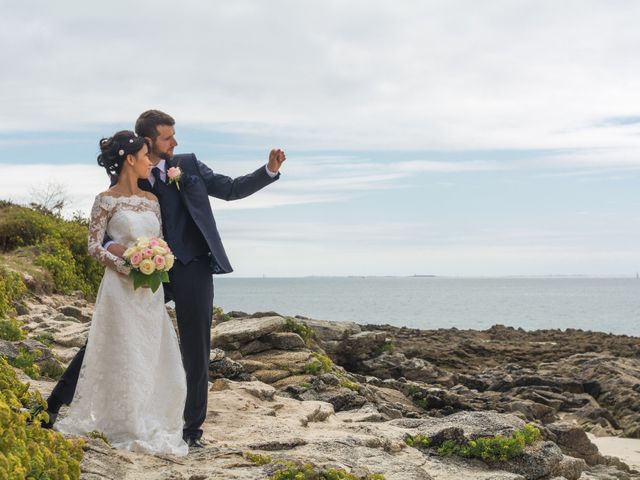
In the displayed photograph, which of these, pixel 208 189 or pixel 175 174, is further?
pixel 208 189

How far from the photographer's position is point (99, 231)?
7484 mm

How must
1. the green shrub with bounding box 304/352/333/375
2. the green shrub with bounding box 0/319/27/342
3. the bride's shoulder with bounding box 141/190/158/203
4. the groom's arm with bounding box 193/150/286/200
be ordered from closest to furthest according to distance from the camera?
the bride's shoulder with bounding box 141/190/158/203
the groom's arm with bounding box 193/150/286/200
the green shrub with bounding box 0/319/27/342
the green shrub with bounding box 304/352/333/375

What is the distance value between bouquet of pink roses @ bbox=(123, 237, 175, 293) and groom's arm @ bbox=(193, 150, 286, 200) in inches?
32.7

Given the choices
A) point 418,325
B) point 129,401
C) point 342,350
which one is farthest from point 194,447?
point 418,325

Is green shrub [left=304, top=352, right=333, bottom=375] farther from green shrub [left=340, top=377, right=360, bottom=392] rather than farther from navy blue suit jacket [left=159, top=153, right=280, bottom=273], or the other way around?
navy blue suit jacket [left=159, top=153, right=280, bottom=273]

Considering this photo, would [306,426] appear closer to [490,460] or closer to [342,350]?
[490,460]

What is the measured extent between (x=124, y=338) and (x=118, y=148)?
1540 millimetres

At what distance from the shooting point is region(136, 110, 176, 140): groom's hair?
7562 mm

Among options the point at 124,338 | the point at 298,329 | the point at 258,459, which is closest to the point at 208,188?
the point at 124,338

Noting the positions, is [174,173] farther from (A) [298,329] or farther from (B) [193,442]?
(A) [298,329]

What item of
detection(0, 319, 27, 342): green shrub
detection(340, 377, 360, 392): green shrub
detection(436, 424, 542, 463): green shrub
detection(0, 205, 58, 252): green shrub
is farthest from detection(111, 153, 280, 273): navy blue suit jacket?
detection(0, 205, 58, 252): green shrub

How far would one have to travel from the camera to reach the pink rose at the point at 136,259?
23.1 ft

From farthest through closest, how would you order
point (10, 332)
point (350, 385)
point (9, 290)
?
1. point (9, 290)
2. point (350, 385)
3. point (10, 332)

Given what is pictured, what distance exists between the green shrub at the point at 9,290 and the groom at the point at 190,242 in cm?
776
